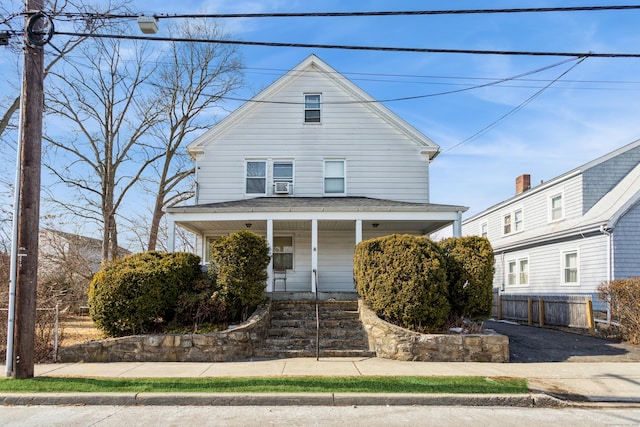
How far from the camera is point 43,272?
17281 mm

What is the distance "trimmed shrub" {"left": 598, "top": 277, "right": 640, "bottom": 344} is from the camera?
456 inches

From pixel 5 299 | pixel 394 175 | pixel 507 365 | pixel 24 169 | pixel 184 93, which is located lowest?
pixel 507 365

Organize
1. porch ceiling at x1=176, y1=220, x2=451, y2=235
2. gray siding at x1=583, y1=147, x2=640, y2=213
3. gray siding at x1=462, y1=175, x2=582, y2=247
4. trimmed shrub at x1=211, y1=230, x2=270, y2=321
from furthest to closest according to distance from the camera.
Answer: gray siding at x1=462, y1=175, x2=582, y2=247 → gray siding at x1=583, y1=147, x2=640, y2=213 → porch ceiling at x1=176, y1=220, x2=451, y2=235 → trimmed shrub at x1=211, y1=230, x2=270, y2=321

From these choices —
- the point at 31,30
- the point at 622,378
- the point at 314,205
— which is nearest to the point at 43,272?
the point at 314,205

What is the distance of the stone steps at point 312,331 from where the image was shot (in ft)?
33.2

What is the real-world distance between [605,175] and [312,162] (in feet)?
36.4

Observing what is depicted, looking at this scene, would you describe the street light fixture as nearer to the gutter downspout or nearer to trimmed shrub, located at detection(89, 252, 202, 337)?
trimmed shrub, located at detection(89, 252, 202, 337)

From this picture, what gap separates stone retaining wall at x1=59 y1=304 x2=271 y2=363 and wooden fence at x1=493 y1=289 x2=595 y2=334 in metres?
9.66

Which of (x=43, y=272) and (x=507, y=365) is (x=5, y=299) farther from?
(x=507, y=365)

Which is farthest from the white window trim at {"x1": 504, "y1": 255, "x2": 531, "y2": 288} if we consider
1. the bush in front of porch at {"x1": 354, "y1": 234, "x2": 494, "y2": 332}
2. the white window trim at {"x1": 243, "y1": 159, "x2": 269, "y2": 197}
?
the white window trim at {"x1": 243, "y1": 159, "x2": 269, "y2": 197}

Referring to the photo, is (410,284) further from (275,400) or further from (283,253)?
(283,253)

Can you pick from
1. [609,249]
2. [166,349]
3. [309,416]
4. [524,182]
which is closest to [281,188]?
[166,349]

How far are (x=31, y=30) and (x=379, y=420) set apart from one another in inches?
311

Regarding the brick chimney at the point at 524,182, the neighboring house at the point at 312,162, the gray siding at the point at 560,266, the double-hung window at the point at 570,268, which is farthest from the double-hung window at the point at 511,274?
the neighboring house at the point at 312,162
